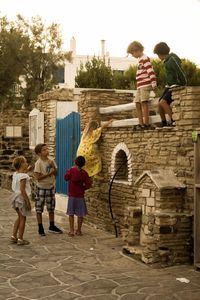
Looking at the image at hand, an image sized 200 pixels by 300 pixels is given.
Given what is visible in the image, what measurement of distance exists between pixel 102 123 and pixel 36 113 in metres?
5.48

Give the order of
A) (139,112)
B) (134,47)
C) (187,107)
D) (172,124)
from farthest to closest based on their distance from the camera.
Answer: (139,112), (134,47), (172,124), (187,107)

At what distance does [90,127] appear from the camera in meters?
12.0

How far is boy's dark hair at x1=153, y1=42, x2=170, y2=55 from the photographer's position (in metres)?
9.12

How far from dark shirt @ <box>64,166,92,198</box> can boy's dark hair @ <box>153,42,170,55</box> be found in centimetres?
288

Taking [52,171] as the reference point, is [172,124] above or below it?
above

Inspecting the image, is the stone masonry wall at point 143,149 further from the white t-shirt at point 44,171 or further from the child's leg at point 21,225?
the child's leg at point 21,225

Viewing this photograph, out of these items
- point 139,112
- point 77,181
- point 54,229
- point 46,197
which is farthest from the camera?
point 54,229

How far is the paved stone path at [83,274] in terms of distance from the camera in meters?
6.60

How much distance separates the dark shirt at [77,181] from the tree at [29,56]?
17783 millimetres

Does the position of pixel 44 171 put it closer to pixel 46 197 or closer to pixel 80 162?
pixel 46 197

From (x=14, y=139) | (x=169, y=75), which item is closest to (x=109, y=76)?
(x=14, y=139)

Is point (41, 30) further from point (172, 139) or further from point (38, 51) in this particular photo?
point (172, 139)

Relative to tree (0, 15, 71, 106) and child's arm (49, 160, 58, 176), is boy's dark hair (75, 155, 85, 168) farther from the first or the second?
tree (0, 15, 71, 106)

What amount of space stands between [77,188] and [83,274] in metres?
3.23
